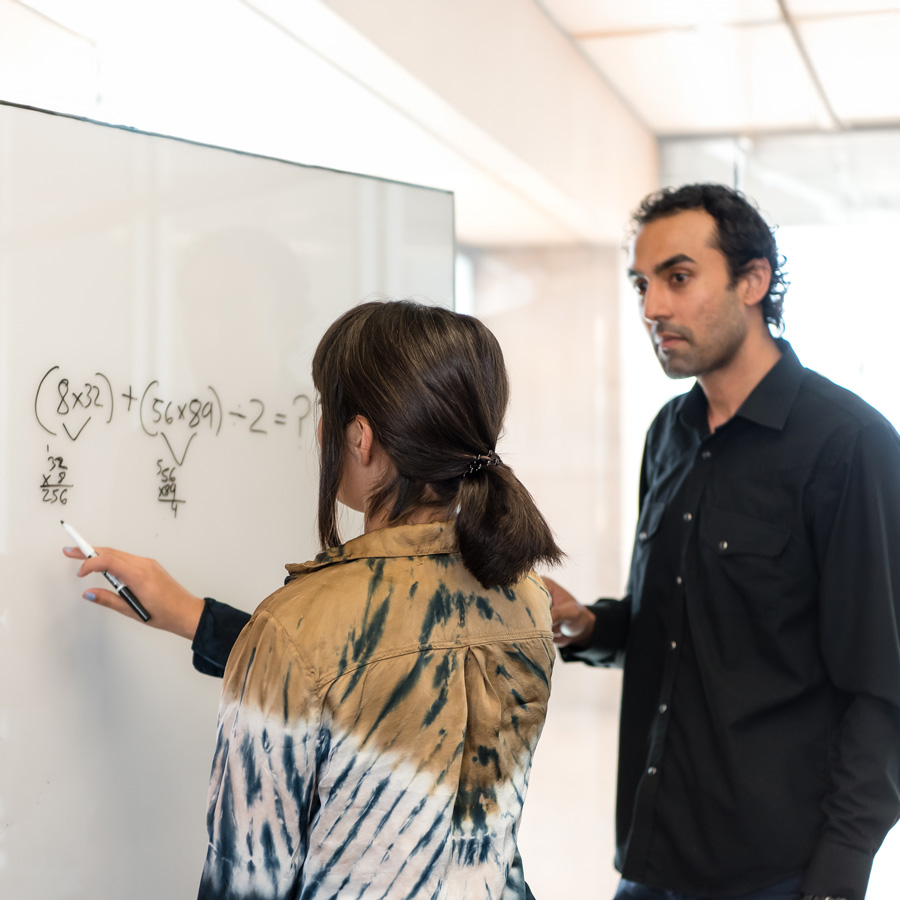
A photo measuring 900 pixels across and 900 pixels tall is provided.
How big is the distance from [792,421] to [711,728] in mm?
482

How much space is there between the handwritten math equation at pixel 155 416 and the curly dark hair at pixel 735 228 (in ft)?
2.37

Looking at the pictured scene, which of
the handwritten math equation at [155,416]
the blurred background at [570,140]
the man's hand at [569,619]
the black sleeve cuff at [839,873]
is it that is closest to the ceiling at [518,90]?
the blurred background at [570,140]

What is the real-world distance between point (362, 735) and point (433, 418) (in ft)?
0.99

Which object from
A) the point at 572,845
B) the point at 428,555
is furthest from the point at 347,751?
the point at 572,845

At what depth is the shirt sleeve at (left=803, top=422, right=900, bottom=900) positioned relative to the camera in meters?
1.26

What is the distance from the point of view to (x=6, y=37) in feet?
4.37

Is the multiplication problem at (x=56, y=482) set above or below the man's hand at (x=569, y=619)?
above

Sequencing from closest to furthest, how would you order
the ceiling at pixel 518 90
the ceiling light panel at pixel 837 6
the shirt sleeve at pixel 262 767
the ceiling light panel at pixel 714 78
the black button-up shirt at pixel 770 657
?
the shirt sleeve at pixel 262 767, the black button-up shirt at pixel 770 657, the ceiling at pixel 518 90, the ceiling light panel at pixel 837 6, the ceiling light panel at pixel 714 78

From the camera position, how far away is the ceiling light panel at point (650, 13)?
2.71 meters

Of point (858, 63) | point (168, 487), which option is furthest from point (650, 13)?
point (168, 487)

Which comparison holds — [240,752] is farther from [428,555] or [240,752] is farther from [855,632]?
[855,632]

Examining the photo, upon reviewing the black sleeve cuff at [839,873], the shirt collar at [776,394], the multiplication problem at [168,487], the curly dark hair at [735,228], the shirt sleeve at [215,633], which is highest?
the curly dark hair at [735,228]

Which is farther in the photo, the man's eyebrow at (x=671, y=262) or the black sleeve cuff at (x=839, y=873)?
the man's eyebrow at (x=671, y=262)

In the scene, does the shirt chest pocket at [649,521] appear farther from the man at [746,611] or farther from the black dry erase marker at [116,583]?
the black dry erase marker at [116,583]
